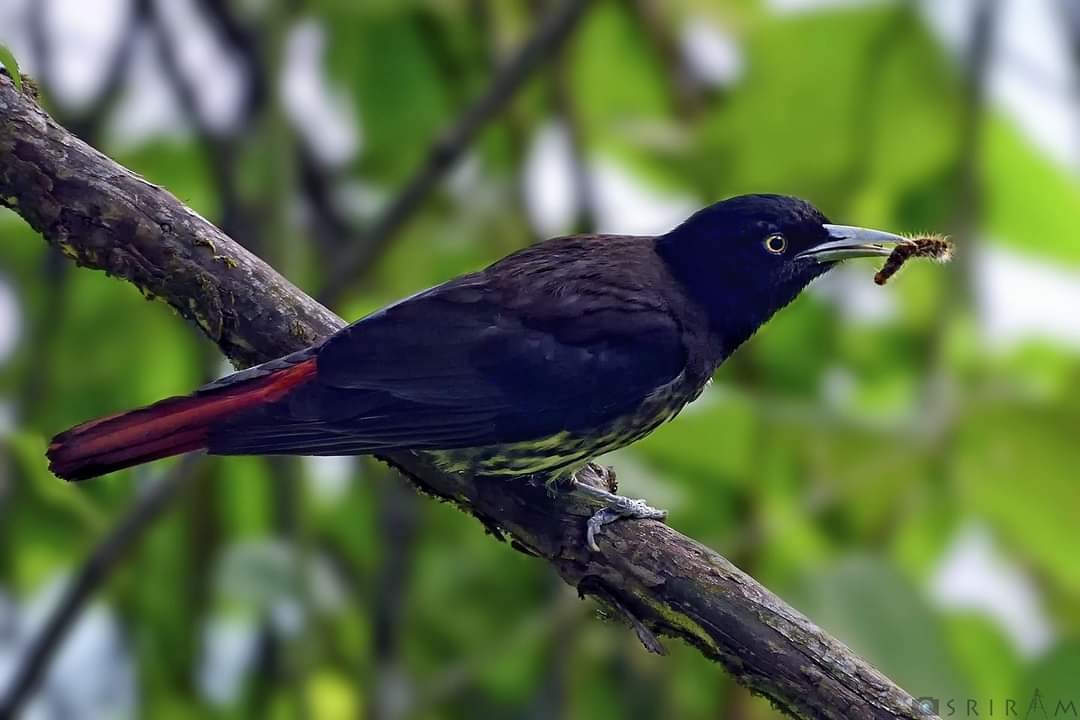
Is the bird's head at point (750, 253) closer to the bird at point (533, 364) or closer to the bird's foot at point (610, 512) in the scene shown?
the bird at point (533, 364)

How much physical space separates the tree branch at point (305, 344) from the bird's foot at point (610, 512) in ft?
0.06

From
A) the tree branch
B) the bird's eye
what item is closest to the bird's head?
the bird's eye

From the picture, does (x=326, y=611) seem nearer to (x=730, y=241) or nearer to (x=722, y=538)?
(x=722, y=538)

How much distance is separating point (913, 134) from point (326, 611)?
6.23 ft

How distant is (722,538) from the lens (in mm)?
4047

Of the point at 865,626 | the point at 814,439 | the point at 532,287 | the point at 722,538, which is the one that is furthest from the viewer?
the point at 722,538

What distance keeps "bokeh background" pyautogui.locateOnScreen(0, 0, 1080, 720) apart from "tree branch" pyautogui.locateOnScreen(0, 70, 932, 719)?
76cm

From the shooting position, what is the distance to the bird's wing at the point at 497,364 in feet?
8.55

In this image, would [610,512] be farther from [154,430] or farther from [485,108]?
[485,108]

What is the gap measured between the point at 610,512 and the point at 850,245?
0.84 m

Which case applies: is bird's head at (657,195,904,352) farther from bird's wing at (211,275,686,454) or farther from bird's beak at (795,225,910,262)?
bird's wing at (211,275,686,454)

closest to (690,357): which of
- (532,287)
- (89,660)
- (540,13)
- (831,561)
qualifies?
(532,287)

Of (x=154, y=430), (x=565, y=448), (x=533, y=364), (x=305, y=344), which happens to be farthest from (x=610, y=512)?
(x=154, y=430)

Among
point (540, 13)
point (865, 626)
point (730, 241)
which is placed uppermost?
point (540, 13)
